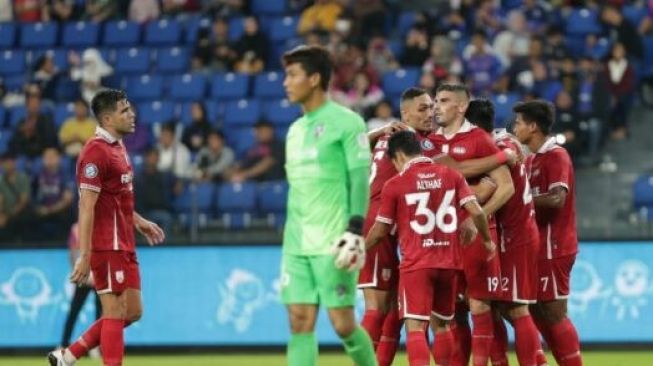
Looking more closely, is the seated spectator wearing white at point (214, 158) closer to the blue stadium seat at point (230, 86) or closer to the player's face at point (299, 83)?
the blue stadium seat at point (230, 86)

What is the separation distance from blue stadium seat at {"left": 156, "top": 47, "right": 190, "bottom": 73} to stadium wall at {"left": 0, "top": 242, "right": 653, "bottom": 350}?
5619mm

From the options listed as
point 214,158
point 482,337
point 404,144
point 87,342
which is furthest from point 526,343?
point 214,158

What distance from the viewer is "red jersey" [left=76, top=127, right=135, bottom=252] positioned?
11820mm

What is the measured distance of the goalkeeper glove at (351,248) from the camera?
379 inches

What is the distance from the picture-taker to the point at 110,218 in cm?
1198

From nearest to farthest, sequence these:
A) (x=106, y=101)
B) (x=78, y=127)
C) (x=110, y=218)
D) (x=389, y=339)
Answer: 1. (x=110, y=218)
2. (x=106, y=101)
3. (x=389, y=339)
4. (x=78, y=127)

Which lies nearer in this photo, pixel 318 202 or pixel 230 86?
pixel 318 202

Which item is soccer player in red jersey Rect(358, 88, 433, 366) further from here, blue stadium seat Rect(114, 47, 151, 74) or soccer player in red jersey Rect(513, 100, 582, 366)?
blue stadium seat Rect(114, 47, 151, 74)

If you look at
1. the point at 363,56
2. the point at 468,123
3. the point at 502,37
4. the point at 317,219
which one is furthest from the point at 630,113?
the point at 317,219

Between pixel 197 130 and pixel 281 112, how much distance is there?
141 centimetres

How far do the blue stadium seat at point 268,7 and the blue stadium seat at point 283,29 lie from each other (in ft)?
1.63

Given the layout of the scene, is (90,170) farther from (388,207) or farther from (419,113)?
(419,113)

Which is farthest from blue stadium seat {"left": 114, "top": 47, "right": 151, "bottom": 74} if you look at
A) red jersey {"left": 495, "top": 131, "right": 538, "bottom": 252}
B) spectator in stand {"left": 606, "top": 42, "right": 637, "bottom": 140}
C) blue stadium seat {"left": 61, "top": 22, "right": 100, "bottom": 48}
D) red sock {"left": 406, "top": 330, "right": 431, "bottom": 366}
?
red sock {"left": 406, "top": 330, "right": 431, "bottom": 366}

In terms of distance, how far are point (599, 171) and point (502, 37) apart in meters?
5.00
